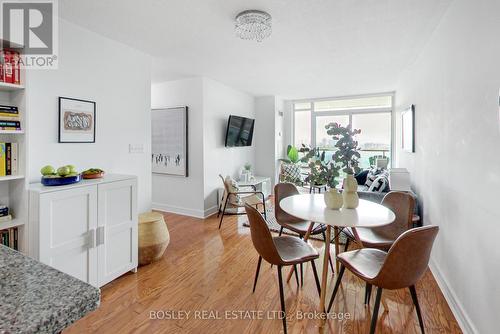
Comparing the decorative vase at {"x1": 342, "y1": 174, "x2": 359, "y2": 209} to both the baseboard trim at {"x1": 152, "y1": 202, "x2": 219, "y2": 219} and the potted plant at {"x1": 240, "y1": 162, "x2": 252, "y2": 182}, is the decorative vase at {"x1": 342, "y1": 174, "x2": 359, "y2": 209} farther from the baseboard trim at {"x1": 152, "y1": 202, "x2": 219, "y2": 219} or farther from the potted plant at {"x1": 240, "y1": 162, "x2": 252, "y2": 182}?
the potted plant at {"x1": 240, "y1": 162, "x2": 252, "y2": 182}

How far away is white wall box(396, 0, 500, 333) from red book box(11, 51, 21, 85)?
3079 millimetres

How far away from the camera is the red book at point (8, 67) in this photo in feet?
5.72

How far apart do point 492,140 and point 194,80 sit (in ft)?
12.8

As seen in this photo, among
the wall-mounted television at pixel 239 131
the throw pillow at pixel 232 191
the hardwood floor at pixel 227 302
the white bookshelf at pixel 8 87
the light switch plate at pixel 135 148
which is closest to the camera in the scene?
the white bookshelf at pixel 8 87

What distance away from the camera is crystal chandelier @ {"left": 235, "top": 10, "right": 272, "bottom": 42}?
85.8 inches

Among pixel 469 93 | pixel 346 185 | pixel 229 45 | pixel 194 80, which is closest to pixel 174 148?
pixel 194 80

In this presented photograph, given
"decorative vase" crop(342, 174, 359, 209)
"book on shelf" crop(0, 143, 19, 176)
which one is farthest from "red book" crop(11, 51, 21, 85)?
"decorative vase" crop(342, 174, 359, 209)

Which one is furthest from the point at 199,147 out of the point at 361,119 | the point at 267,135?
the point at 361,119

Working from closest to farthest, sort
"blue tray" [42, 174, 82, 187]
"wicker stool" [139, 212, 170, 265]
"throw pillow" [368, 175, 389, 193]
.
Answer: "blue tray" [42, 174, 82, 187] → "wicker stool" [139, 212, 170, 265] → "throw pillow" [368, 175, 389, 193]

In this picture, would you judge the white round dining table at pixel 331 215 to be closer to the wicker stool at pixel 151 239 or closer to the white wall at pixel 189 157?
the wicker stool at pixel 151 239

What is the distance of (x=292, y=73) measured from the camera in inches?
161

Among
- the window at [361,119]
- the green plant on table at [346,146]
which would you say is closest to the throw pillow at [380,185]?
the green plant on table at [346,146]

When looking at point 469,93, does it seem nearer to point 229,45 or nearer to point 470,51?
point 470,51

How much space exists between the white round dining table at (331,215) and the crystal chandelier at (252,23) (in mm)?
1606
